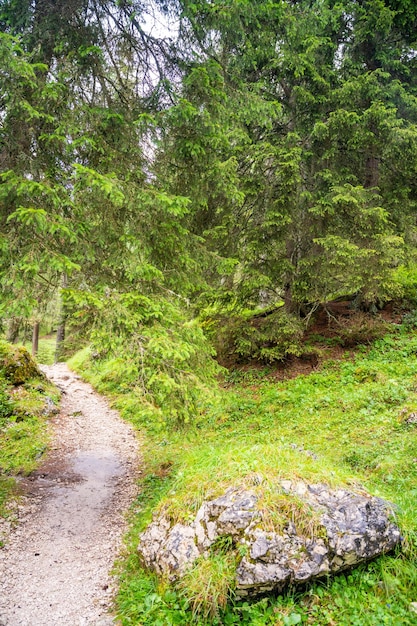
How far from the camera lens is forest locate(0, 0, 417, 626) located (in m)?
4.66

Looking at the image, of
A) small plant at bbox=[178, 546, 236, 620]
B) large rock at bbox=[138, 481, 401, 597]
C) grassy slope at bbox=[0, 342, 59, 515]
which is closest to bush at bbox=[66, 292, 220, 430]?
large rock at bbox=[138, 481, 401, 597]

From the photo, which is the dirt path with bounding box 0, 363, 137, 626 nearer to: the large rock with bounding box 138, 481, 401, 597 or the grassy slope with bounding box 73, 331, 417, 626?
the grassy slope with bounding box 73, 331, 417, 626

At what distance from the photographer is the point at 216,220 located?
10.8 meters

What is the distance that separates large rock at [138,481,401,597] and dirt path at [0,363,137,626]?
37.1 inches

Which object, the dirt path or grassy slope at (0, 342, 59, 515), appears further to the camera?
grassy slope at (0, 342, 59, 515)

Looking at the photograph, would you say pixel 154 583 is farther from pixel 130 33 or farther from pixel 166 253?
pixel 130 33

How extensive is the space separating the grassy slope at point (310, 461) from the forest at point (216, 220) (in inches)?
1.4

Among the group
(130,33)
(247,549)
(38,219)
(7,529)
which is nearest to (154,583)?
(247,549)

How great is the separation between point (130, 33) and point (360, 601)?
8.02m

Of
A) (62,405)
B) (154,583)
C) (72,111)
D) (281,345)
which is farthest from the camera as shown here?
(62,405)

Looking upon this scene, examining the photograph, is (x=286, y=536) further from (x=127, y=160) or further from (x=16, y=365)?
(x=16, y=365)

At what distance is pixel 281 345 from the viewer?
11.2 meters

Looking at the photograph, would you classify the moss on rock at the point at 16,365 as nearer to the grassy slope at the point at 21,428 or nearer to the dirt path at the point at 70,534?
the grassy slope at the point at 21,428

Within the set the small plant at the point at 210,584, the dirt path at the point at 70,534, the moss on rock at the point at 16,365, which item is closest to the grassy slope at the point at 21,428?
the moss on rock at the point at 16,365
